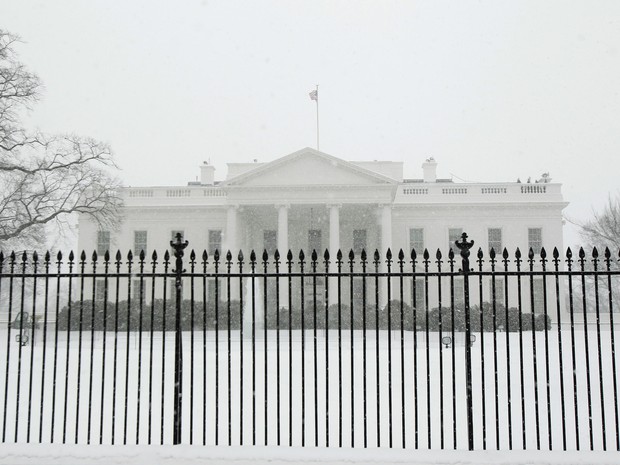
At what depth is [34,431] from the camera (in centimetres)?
739

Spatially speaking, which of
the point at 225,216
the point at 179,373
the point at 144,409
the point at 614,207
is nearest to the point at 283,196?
the point at 225,216

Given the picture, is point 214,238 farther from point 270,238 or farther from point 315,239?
point 315,239

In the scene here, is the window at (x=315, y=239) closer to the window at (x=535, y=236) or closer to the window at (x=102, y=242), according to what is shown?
the window at (x=102, y=242)

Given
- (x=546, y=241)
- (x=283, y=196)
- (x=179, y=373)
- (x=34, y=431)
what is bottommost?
(x=34, y=431)

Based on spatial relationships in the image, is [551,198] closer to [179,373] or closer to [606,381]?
[606,381]

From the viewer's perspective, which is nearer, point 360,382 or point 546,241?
point 360,382

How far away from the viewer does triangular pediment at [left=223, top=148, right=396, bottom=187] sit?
31.4 meters

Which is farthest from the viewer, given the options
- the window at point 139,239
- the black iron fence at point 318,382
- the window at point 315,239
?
the window at point 139,239

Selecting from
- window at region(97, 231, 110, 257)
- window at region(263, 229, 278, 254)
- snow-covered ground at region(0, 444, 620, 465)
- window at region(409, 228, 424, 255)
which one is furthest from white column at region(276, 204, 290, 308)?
snow-covered ground at region(0, 444, 620, 465)

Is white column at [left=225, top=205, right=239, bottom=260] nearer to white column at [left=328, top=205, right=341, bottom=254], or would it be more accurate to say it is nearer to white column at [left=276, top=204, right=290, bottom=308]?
white column at [left=276, top=204, right=290, bottom=308]

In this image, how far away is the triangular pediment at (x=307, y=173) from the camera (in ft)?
103

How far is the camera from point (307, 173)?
3189 cm

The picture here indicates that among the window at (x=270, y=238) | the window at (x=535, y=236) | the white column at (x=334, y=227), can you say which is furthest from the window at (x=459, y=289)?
the window at (x=270, y=238)

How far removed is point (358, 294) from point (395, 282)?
7.07ft
